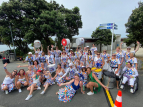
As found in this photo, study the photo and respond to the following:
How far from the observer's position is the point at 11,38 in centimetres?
1160

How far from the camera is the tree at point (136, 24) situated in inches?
347

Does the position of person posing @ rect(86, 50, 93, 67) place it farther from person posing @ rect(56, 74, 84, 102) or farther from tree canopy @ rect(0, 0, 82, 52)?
tree canopy @ rect(0, 0, 82, 52)

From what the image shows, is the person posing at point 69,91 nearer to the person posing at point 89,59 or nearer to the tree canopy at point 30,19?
the person posing at point 89,59

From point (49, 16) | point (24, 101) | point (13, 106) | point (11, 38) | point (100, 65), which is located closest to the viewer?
point (13, 106)

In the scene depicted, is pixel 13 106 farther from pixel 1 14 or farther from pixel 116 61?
pixel 1 14

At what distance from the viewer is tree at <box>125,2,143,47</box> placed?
28.9ft

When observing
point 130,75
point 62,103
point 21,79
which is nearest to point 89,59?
point 130,75

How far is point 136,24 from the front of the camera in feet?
29.3

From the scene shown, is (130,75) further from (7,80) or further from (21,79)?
(7,80)

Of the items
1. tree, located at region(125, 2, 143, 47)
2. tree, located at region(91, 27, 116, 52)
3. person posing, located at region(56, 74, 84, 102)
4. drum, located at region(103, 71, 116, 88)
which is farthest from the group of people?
tree, located at region(91, 27, 116, 52)

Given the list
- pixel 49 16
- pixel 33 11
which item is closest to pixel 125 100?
pixel 49 16

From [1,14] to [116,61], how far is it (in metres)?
11.8

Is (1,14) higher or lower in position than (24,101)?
higher

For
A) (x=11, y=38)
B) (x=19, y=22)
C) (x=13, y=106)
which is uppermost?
(x=19, y=22)
